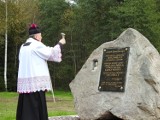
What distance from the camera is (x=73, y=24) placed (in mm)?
38125

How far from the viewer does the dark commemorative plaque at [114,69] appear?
382 inches

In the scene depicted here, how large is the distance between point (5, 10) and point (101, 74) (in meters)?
22.2

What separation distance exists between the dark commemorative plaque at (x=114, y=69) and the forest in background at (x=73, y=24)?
18.2 metres

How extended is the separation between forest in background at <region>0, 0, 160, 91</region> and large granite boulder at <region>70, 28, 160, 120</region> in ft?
58.9

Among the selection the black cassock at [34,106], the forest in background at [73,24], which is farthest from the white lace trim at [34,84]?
the forest in background at [73,24]

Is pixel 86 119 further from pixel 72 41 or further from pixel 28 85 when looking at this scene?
pixel 72 41

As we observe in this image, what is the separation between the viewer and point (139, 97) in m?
9.20

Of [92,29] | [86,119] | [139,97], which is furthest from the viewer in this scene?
[92,29]

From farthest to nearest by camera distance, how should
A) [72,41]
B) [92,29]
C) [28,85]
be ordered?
[72,41]
[92,29]
[28,85]

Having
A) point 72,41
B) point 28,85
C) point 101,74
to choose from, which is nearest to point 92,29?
point 72,41

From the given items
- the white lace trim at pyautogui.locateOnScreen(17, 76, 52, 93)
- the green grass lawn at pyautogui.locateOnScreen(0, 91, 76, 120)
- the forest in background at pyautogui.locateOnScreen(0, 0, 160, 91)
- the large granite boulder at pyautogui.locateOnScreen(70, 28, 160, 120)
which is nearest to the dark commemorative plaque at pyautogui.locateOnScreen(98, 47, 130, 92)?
the large granite boulder at pyautogui.locateOnScreen(70, 28, 160, 120)

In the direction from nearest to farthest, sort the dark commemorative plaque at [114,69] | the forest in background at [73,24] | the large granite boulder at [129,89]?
1. the large granite boulder at [129,89]
2. the dark commemorative plaque at [114,69]
3. the forest in background at [73,24]

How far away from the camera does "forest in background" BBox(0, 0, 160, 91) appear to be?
108ft

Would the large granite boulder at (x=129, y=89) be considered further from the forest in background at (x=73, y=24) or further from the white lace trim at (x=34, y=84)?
the forest in background at (x=73, y=24)
